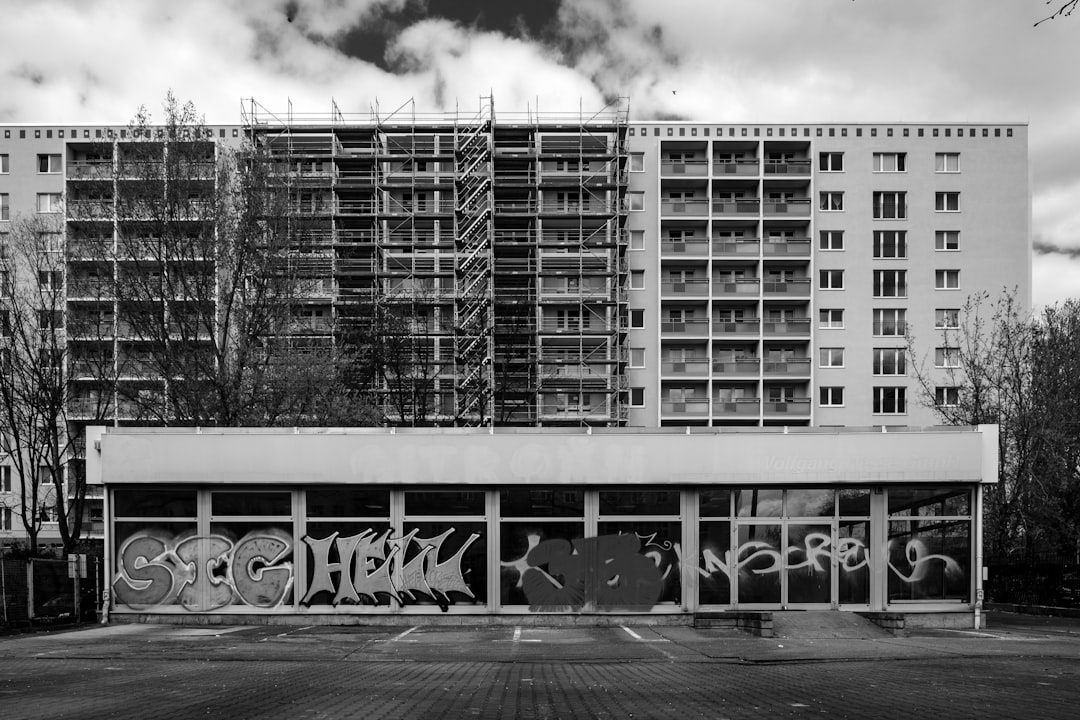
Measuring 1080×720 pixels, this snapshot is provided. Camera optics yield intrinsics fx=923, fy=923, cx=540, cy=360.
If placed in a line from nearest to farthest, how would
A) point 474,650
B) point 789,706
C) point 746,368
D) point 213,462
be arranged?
1. point 789,706
2. point 474,650
3. point 213,462
4. point 746,368

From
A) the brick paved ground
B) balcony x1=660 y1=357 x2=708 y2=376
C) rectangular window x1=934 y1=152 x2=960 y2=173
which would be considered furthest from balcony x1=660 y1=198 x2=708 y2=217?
the brick paved ground

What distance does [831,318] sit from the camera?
57.9 m

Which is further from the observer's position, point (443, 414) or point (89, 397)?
point (443, 414)

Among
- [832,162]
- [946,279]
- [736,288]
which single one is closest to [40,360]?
[736,288]

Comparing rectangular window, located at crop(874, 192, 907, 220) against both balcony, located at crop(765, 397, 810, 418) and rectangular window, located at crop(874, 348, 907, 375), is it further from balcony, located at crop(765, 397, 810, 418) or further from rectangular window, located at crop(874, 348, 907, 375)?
balcony, located at crop(765, 397, 810, 418)

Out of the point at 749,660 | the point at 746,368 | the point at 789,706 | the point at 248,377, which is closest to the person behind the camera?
the point at 789,706

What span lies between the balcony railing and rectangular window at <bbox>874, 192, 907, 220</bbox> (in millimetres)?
12409

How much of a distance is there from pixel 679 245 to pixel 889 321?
1394 centimetres

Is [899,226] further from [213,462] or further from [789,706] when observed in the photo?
[789,706]

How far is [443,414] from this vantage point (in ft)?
174

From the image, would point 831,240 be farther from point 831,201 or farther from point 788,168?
point 788,168

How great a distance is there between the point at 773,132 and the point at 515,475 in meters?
44.2

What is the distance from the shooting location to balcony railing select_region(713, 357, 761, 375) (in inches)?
2242

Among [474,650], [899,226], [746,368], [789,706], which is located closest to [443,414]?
[746,368]
